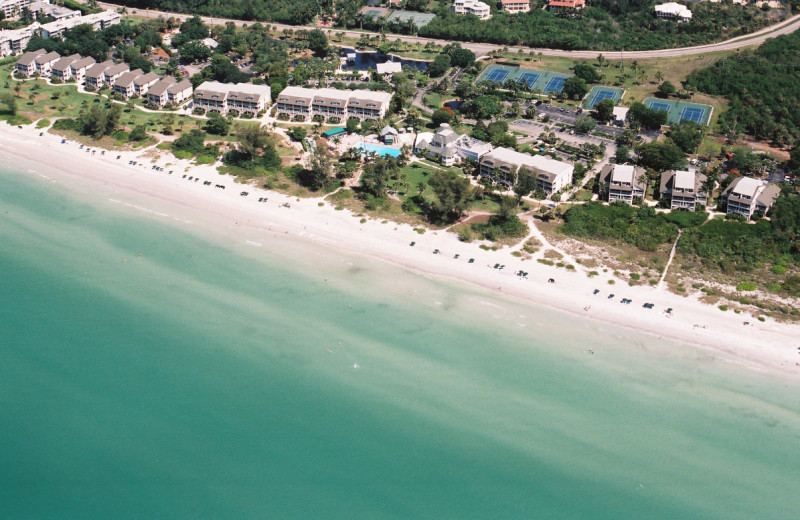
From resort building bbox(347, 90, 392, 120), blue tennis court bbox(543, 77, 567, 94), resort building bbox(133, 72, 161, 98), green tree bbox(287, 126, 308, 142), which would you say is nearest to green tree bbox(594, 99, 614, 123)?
blue tennis court bbox(543, 77, 567, 94)

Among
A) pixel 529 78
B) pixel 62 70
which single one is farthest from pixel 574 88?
pixel 62 70

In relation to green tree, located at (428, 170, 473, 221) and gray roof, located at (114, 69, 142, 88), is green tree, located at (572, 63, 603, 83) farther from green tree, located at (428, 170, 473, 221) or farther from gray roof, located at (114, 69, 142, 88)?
gray roof, located at (114, 69, 142, 88)

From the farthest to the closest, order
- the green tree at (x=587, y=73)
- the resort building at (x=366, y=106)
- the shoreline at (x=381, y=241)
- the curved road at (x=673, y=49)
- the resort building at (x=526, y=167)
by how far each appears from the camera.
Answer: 1. the curved road at (x=673, y=49)
2. the green tree at (x=587, y=73)
3. the resort building at (x=366, y=106)
4. the resort building at (x=526, y=167)
5. the shoreline at (x=381, y=241)

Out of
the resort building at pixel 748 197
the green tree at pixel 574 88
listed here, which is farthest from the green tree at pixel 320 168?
the resort building at pixel 748 197

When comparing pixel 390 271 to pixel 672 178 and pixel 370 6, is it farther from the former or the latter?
pixel 370 6

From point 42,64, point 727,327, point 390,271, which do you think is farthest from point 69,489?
point 42,64

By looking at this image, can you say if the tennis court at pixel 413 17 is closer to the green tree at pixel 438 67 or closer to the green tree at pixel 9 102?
the green tree at pixel 438 67

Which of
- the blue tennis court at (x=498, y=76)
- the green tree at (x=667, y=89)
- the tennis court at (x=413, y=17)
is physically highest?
the tennis court at (x=413, y=17)

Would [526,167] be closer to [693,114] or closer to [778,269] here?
[778,269]
